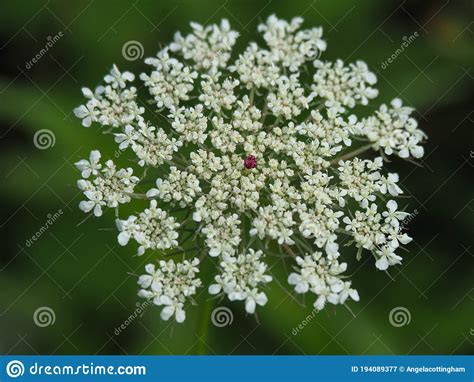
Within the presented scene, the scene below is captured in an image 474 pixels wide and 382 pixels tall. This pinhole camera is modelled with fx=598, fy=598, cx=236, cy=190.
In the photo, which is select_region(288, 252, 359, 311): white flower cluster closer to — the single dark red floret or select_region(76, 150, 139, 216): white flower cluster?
the single dark red floret

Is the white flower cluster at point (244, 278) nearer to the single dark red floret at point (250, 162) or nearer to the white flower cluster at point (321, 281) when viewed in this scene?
the white flower cluster at point (321, 281)

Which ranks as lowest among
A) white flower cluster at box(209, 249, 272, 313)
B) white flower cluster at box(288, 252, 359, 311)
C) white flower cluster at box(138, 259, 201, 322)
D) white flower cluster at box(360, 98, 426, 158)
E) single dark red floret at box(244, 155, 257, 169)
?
white flower cluster at box(138, 259, 201, 322)

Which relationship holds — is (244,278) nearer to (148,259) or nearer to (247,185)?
(247,185)

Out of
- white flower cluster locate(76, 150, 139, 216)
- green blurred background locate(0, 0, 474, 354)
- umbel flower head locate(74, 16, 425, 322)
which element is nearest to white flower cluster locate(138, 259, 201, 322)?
umbel flower head locate(74, 16, 425, 322)

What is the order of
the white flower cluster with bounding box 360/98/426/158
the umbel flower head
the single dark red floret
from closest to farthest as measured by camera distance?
1. the umbel flower head
2. the single dark red floret
3. the white flower cluster with bounding box 360/98/426/158

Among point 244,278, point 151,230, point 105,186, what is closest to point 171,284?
point 151,230
